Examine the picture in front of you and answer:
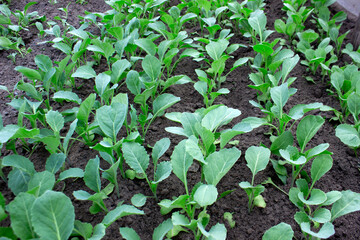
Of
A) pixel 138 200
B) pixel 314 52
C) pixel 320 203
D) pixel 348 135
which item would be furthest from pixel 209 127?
pixel 314 52

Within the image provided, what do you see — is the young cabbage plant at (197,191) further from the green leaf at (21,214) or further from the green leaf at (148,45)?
the green leaf at (148,45)

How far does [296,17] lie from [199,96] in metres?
1.12

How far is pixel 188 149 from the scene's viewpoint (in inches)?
48.8

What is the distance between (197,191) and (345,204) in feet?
2.12

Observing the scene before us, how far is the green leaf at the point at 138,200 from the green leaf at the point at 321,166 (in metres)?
0.77

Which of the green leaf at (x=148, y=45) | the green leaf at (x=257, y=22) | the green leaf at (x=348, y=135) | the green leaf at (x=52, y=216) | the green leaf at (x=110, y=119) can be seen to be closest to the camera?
the green leaf at (x=52, y=216)

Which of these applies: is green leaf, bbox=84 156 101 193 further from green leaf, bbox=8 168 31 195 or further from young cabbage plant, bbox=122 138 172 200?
green leaf, bbox=8 168 31 195

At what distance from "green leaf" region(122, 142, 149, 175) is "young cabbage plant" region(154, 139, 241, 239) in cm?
16

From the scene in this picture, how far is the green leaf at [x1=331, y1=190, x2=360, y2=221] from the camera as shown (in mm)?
1258

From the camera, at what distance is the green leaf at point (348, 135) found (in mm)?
1559

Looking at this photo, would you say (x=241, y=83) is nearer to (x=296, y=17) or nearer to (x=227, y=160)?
(x=296, y=17)

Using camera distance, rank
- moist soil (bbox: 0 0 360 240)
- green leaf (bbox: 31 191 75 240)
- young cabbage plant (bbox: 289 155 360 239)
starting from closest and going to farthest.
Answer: green leaf (bbox: 31 191 75 240) → young cabbage plant (bbox: 289 155 360 239) → moist soil (bbox: 0 0 360 240)

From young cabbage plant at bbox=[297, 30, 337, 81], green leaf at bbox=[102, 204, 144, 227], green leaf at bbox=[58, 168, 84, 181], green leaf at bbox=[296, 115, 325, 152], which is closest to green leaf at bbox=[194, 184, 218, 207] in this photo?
green leaf at bbox=[102, 204, 144, 227]

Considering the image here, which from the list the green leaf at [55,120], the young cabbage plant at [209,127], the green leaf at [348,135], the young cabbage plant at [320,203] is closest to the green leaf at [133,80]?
the young cabbage plant at [209,127]
